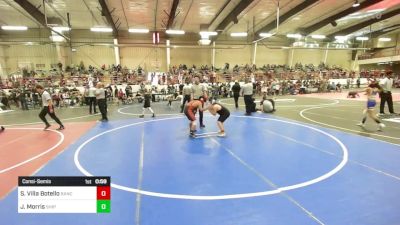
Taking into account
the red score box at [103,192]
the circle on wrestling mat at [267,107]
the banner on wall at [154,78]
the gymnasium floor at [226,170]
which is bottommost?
the gymnasium floor at [226,170]

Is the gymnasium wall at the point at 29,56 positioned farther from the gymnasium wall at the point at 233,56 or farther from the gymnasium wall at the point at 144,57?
the gymnasium wall at the point at 233,56

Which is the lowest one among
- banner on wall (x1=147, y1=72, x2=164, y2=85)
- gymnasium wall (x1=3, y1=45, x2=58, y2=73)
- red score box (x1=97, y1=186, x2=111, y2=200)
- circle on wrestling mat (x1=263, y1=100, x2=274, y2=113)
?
circle on wrestling mat (x1=263, y1=100, x2=274, y2=113)

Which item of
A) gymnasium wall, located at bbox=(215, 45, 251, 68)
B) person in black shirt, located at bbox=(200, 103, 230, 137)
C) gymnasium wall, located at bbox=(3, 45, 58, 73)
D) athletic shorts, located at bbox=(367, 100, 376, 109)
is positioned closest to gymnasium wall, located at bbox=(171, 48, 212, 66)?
gymnasium wall, located at bbox=(215, 45, 251, 68)

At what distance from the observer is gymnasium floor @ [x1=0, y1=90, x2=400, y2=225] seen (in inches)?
147

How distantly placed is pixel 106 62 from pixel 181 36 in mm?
8767

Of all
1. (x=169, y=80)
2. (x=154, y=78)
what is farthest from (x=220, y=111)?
(x=154, y=78)

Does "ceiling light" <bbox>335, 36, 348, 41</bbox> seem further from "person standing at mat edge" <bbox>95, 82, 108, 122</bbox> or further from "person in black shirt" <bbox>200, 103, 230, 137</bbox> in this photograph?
"person standing at mat edge" <bbox>95, 82, 108, 122</bbox>

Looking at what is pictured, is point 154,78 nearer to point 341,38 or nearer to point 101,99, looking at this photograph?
point 101,99

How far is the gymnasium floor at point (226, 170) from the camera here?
374 centimetres

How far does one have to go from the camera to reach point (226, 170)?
5.43m

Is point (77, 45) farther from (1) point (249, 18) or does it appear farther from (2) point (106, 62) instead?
(1) point (249, 18)

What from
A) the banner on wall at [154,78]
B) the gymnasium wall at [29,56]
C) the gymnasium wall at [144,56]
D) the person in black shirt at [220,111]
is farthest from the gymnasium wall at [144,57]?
the person in black shirt at [220,111]

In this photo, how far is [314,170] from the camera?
5.30m
